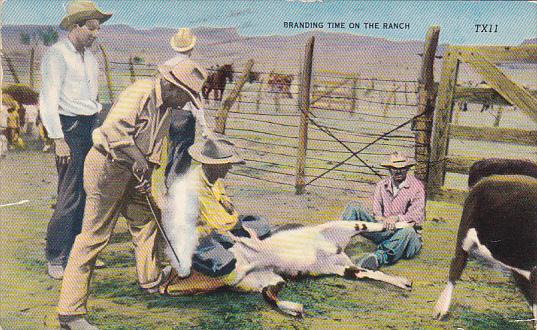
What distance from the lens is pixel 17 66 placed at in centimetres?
492

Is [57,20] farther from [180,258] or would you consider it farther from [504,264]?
[504,264]

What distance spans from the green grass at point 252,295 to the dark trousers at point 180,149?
52 cm

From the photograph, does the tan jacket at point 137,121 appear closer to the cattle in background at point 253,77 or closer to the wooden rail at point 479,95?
the cattle in background at point 253,77

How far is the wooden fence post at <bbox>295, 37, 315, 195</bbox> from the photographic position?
4.83 m

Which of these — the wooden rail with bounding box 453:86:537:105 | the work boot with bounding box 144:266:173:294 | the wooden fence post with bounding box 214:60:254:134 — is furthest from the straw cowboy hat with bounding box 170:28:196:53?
the wooden rail with bounding box 453:86:537:105

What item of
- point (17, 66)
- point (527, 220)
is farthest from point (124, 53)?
point (527, 220)

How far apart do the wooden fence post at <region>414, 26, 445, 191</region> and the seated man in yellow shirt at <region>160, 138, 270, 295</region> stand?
4.99 ft

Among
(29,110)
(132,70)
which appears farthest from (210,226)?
(29,110)

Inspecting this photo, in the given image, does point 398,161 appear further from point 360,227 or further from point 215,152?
point 215,152

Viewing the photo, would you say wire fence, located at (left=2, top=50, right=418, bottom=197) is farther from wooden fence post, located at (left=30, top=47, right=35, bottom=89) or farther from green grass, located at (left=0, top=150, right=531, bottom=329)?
green grass, located at (left=0, top=150, right=531, bottom=329)

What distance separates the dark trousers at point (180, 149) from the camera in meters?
4.75

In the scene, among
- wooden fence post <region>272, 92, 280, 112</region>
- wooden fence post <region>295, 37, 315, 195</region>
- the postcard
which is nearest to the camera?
the postcard

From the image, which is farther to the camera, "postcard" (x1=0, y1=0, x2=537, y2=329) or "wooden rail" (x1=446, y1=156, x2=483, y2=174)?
"wooden rail" (x1=446, y1=156, x2=483, y2=174)

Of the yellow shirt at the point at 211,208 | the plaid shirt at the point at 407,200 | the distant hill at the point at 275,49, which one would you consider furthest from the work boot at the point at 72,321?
the plaid shirt at the point at 407,200
